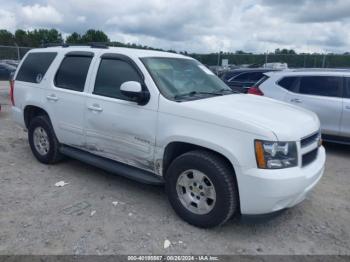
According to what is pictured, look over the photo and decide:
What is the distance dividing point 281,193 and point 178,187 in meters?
1.13

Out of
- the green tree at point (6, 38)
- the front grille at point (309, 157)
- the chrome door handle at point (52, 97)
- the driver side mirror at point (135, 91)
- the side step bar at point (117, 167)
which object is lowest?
the side step bar at point (117, 167)

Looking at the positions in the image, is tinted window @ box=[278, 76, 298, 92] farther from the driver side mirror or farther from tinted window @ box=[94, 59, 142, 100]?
the driver side mirror

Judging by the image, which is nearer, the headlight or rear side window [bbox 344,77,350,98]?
the headlight

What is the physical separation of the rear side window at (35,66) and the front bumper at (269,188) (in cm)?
373

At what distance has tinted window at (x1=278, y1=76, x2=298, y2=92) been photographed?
23.3 ft

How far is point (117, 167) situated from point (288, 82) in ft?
15.1

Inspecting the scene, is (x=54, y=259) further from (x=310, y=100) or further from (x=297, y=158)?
(x=310, y=100)

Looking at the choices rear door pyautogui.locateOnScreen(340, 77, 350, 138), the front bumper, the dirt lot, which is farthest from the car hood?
rear door pyautogui.locateOnScreen(340, 77, 350, 138)

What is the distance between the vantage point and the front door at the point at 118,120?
385 centimetres

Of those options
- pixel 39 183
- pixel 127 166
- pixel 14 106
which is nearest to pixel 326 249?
pixel 127 166

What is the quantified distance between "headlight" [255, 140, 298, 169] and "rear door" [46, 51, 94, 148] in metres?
2.56

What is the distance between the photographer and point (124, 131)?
4.01 meters

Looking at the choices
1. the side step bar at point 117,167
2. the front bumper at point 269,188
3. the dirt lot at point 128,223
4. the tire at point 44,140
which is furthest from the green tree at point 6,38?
the front bumper at point 269,188

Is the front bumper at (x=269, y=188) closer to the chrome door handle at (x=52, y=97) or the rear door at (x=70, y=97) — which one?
the rear door at (x=70, y=97)
